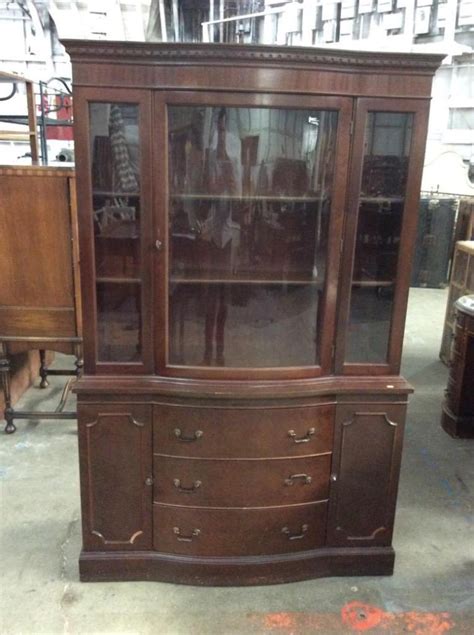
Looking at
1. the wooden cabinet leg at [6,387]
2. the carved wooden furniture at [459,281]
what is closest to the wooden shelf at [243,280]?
the wooden cabinet leg at [6,387]

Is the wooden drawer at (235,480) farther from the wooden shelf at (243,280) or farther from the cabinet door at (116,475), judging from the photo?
the wooden shelf at (243,280)

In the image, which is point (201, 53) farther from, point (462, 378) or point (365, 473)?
point (462, 378)

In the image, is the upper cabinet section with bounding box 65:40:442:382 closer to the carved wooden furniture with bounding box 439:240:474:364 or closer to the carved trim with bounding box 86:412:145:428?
the carved trim with bounding box 86:412:145:428

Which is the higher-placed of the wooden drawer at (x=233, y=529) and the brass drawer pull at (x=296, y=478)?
the brass drawer pull at (x=296, y=478)

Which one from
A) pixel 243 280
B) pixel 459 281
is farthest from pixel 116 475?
pixel 459 281

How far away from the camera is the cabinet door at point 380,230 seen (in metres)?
1.65

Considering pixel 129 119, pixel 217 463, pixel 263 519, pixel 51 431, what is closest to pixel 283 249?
pixel 129 119

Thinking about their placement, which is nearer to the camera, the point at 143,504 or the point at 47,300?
the point at 143,504

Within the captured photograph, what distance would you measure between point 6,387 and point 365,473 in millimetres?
2100

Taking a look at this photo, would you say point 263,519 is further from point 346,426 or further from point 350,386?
point 350,386

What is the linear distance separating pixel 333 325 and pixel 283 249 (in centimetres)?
30

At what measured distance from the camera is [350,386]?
182 cm

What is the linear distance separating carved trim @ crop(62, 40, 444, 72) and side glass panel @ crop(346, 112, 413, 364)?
229mm

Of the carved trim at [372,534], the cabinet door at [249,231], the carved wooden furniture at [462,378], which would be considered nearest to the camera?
the cabinet door at [249,231]
